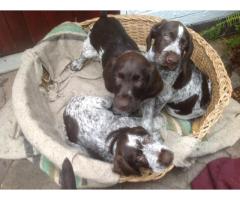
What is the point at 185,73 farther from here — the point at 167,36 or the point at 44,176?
the point at 44,176

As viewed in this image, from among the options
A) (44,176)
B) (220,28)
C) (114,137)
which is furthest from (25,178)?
(220,28)

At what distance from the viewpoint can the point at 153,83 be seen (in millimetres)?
2820

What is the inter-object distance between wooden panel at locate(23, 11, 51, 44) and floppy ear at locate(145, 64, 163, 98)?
6.52 feet

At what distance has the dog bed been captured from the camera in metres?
2.83

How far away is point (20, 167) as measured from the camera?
3629mm

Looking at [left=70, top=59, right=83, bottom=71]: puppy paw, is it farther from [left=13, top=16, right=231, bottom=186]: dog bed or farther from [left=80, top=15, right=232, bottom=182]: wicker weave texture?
[left=80, top=15, right=232, bottom=182]: wicker weave texture

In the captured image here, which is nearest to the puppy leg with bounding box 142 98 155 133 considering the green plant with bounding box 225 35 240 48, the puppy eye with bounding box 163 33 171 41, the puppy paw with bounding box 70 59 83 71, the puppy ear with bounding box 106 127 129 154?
the puppy ear with bounding box 106 127 129 154

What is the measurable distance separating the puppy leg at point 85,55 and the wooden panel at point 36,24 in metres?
0.73

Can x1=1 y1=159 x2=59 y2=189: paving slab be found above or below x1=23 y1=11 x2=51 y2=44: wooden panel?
below

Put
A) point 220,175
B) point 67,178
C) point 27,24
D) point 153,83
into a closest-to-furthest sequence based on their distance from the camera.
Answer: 1. point 67,178
2. point 153,83
3. point 220,175
4. point 27,24

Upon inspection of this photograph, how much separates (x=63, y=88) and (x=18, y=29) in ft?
3.29

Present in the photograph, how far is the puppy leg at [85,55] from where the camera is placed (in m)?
3.84

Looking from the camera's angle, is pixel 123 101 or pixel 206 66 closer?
pixel 123 101
